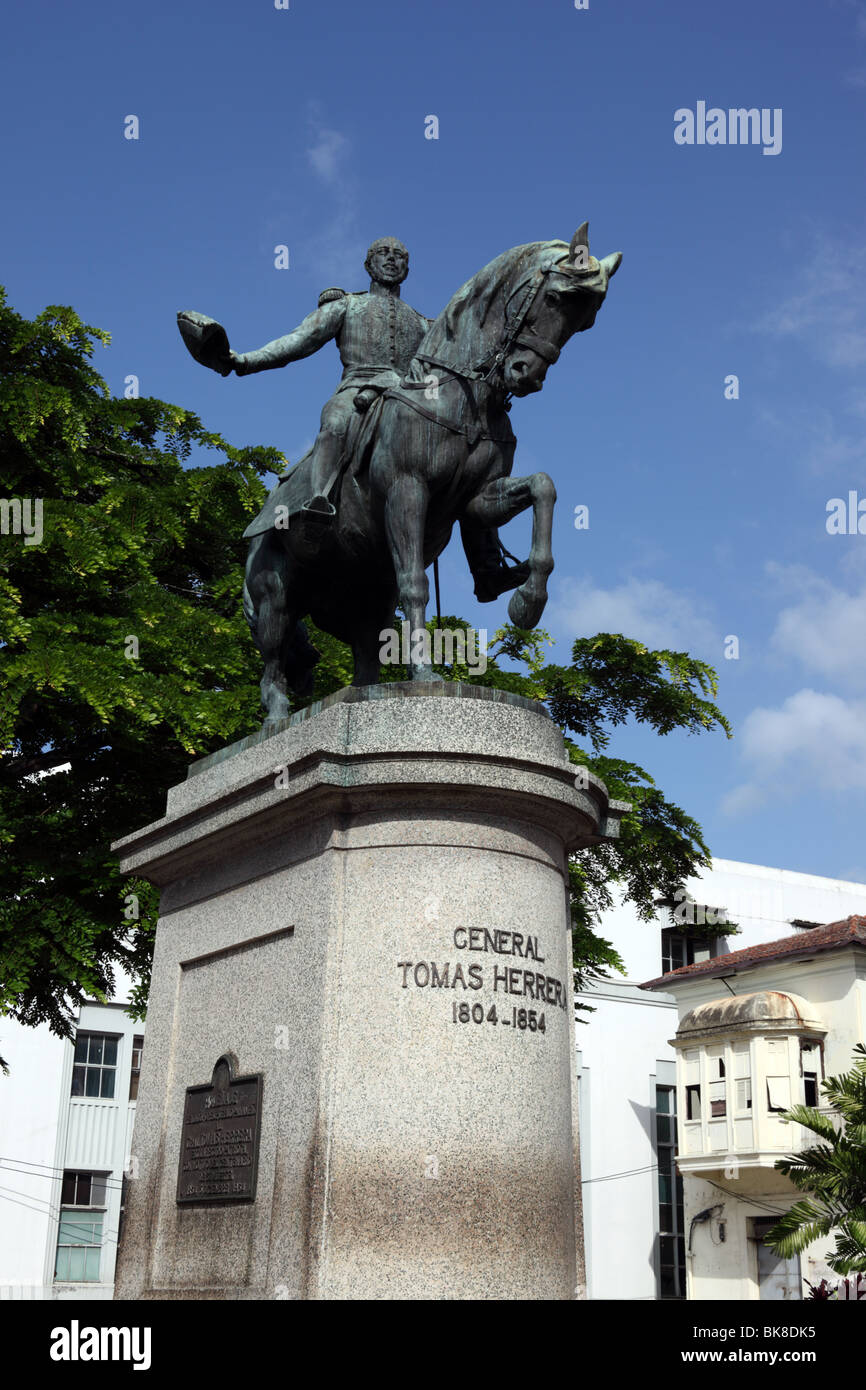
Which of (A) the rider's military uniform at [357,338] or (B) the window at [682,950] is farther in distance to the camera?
(B) the window at [682,950]

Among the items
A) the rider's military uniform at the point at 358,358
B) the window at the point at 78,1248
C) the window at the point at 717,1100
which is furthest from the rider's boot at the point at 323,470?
the window at the point at 717,1100

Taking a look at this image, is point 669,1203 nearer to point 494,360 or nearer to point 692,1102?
point 692,1102

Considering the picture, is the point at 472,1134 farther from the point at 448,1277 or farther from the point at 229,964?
the point at 229,964

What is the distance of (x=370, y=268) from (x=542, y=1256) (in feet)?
20.2

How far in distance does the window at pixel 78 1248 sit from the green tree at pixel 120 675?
1803cm

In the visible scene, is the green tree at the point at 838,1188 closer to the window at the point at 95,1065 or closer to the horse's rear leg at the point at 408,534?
the horse's rear leg at the point at 408,534

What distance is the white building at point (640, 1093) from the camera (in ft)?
133

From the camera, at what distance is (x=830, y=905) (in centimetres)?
5012

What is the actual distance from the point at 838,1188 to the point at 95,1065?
19.8m

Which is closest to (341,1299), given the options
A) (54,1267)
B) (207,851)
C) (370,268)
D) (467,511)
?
(207,851)

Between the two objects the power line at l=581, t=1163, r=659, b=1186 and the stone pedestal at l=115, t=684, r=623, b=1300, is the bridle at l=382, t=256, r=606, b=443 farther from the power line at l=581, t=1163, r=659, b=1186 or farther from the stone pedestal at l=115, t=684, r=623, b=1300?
the power line at l=581, t=1163, r=659, b=1186

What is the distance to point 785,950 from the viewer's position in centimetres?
3772

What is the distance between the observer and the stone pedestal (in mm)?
6785

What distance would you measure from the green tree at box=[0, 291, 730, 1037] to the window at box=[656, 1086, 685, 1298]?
76.2ft
